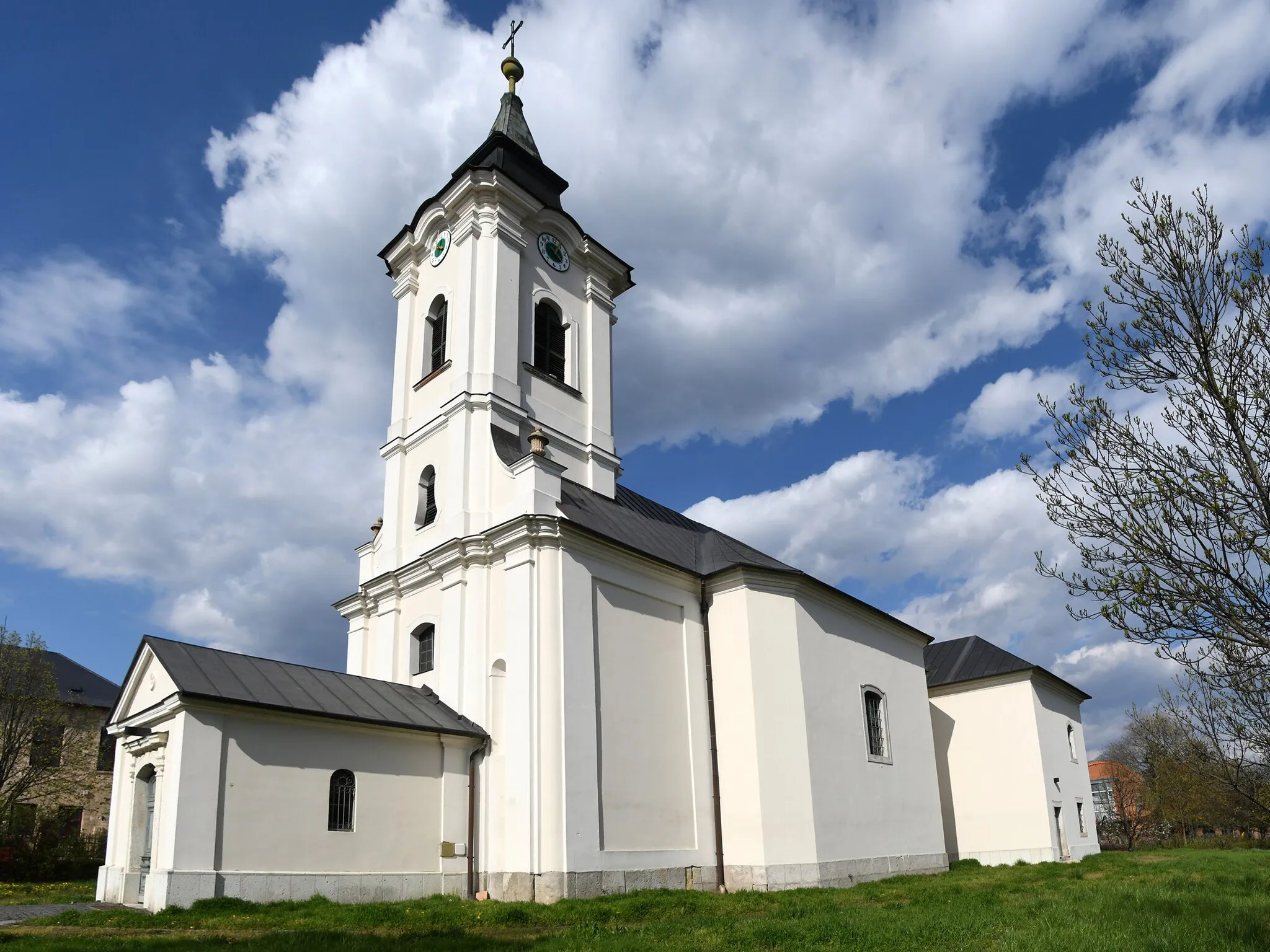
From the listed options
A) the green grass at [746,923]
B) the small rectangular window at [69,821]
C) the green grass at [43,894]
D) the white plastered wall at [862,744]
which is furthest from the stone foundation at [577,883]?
the small rectangular window at [69,821]

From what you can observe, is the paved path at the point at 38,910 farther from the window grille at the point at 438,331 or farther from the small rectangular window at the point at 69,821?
the small rectangular window at the point at 69,821

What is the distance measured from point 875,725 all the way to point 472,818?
1127cm

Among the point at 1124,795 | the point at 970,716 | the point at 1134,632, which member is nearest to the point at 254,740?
the point at 1134,632

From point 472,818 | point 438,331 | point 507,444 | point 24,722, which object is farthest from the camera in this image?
point 24,722

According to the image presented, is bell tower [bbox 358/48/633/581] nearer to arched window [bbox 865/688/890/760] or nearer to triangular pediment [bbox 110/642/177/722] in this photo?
triangular pediment [bbox 110/642/177/722]

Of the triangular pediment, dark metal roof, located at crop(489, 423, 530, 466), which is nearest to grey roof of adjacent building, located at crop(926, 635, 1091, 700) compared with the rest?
dark metal roof, located at crop(489, 423, 530, 466)

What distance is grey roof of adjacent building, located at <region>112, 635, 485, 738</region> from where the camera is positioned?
1555 cm

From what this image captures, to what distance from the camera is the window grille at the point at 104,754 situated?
35.4m

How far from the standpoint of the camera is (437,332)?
2520 cm

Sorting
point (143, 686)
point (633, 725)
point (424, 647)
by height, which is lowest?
point (633, 725)

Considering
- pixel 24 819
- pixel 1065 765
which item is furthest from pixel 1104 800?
pixel 24 819

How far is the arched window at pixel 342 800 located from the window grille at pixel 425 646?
4153mm

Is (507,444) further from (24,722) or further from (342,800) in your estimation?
(24,722)

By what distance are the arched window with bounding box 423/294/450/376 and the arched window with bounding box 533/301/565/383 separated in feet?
8.13
